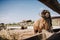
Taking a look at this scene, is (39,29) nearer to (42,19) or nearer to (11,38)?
(42,19)

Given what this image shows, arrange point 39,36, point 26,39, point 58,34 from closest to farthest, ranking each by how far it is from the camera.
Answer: point 26,39 → point 39,36 → point 58,34

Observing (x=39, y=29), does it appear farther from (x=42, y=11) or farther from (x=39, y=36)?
(x=39, y=36)

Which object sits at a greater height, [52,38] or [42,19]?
[42,19]

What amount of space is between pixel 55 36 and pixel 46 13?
1.05 m

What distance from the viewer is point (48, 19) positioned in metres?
5.72

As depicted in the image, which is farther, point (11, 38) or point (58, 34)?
point (11, 38)

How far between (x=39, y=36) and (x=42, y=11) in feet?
3.89

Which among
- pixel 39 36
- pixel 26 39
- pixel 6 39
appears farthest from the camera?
pixel 6 39

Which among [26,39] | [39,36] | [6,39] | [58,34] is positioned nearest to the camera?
[26,39]

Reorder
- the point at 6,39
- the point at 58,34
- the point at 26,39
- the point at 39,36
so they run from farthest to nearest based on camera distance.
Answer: the point at 6,39 → the point at 58,34 → the point at 39,36 → the point at 26,39

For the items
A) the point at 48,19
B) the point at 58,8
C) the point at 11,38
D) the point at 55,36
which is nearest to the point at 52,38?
the point at 55,36

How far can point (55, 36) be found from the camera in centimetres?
477

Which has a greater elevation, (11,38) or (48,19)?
(48,19)

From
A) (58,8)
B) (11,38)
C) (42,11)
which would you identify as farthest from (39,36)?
(11,38)
